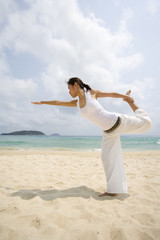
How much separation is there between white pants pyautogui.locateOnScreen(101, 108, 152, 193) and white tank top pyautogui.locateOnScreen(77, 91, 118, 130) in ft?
0.59

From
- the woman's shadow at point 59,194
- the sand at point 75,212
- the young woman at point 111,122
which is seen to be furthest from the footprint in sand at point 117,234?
the young woman at point 111,122

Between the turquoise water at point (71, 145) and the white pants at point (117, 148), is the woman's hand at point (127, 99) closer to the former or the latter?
the white pants at point (117, 148)

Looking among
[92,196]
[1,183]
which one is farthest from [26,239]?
[1,183]

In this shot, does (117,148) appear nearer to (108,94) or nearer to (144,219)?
(108,94)

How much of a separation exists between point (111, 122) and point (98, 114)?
27 cm

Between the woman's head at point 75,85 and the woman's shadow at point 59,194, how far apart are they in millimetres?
1967

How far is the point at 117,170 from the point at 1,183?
2616mm

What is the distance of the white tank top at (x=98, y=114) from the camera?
9.05 feet

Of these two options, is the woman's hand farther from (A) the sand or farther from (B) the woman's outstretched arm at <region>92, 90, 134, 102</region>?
(A) the sand

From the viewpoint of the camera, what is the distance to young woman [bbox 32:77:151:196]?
2.78m

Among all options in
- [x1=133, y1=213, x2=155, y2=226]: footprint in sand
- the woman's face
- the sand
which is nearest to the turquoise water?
the sand

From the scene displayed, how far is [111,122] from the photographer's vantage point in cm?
277

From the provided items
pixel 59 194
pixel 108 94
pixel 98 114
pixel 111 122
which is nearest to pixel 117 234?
pixel 59 194

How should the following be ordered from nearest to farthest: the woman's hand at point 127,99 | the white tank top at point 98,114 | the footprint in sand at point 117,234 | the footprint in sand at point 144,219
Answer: the footprint in sand at point 117,234 → the footprint in sand at point 144,219 → the white tank top at point 98,114 → the woman's hand at point 127,99
